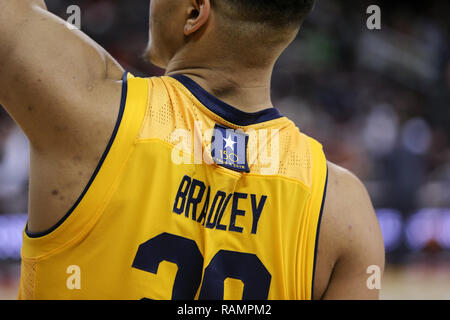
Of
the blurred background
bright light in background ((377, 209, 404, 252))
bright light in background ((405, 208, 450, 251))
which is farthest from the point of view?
bright light in background ((405, 208, 450, 251))

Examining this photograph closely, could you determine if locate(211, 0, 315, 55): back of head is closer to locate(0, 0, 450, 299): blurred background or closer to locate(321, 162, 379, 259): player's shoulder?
locate(321, 162, 379, 259): player's shoulder

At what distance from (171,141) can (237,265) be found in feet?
1.08

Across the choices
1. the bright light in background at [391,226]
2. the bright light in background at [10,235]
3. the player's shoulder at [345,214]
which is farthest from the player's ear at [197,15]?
the bright light in background at [391,226]

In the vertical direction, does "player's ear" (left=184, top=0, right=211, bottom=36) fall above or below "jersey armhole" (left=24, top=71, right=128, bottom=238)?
above

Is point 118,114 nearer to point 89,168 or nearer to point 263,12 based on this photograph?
point 89,168

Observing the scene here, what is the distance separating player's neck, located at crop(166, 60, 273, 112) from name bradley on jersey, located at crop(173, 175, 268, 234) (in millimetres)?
229

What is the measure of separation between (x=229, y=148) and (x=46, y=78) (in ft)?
1.45

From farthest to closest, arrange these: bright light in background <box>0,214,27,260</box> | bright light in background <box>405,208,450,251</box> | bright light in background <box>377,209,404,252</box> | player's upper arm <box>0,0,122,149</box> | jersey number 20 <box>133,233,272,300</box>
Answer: bright light in background <box>405,208,450,251</box> < bright light in background <box>377,209,404,252</box> < bright light in background <box>0,214,27,260</box> < jersey number 20 <box>133,233,272,300</box> < player's upper arm <box>0,0,122,149</box>

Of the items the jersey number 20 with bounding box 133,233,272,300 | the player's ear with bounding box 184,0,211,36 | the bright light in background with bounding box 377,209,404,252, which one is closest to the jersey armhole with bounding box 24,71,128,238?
Result: the jersey number 20 with bounding box 133,233,272,300

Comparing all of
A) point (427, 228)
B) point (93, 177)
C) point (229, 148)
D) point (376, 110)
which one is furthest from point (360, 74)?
point (93, 177)

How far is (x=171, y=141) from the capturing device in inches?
46.6

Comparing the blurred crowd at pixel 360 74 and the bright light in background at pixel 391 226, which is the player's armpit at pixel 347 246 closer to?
Answer: the bright light in background at pixel 391 226

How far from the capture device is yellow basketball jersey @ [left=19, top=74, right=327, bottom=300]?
3.66ft
